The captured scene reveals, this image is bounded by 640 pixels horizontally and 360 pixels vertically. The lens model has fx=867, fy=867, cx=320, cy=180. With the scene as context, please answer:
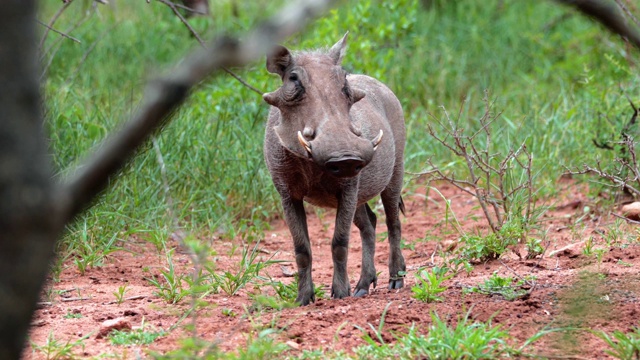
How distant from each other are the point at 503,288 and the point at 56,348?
6.03 ft

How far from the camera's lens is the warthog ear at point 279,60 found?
13.4 feet

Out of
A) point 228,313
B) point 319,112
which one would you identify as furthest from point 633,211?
point 228,313

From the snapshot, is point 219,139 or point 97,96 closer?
point 219,139

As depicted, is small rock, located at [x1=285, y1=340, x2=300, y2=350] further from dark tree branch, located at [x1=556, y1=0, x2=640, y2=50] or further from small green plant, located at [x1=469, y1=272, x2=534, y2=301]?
dark tree branch, located at [x1=556, y1=0, x2=640, y2=50]

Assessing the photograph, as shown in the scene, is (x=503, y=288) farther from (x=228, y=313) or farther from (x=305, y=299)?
(x=228, y=313)

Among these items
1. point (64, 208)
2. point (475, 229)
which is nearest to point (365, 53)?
point (475, 229)

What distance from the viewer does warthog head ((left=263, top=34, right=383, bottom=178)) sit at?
3564mm

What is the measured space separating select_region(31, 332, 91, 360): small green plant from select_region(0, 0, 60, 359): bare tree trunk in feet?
4.31

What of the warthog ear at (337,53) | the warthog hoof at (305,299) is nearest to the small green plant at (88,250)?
the warthog hoof at (305,299)

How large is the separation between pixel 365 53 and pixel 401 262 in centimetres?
276

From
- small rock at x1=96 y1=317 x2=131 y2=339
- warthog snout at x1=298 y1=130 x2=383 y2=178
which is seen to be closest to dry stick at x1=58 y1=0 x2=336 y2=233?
small rock at x1=96 y1=317 x2=131 y2=339

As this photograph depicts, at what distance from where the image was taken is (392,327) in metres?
3.36

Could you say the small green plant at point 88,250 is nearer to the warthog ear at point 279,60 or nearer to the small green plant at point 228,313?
the small green plant at point 228,313

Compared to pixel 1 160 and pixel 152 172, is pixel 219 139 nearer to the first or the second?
pixel 152 172
